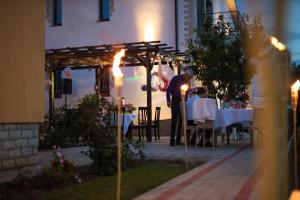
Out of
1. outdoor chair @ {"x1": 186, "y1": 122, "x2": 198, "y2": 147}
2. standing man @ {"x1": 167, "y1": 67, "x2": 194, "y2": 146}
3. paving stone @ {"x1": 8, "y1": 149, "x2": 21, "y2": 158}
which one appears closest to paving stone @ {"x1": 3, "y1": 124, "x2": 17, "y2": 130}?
paving stone @ {"x1": 8, "y1": 149, "x2": 21, "y2": 158}

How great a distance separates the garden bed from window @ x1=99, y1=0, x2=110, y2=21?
14.0m

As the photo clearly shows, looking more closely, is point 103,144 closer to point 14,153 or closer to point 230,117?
point 14,153

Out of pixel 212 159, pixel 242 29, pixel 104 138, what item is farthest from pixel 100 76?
pixel 242 29

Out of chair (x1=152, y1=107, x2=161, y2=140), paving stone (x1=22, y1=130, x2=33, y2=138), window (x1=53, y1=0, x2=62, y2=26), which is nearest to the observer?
paving stone (x1=22, y1=130, x2=33, y2=138)

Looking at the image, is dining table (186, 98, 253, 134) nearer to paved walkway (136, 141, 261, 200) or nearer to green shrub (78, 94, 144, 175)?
paved walkway (136, 141, 261, 200)

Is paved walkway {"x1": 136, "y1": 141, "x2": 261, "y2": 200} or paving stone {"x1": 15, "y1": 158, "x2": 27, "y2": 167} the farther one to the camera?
paving stone {"x1": 15, "y1": 158, "x2": 27, "y2": 167}

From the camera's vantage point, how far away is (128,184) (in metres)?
5.29

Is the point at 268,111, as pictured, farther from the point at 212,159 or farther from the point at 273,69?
the point at 212,159

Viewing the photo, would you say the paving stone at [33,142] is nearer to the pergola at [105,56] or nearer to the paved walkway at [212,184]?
the paved walkway at [212,184]

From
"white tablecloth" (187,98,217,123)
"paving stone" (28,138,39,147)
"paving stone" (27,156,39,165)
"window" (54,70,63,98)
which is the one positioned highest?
"window" (54,70,63,98)

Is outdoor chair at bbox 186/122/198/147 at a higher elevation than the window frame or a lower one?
lower

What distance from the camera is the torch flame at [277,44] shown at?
810 millimetres

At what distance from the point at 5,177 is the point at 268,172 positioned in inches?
206

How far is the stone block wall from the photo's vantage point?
5.84 meters
